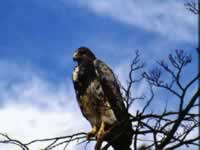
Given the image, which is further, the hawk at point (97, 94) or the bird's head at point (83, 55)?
the bird's head at point (83, 55)

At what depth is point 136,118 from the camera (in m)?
5.00

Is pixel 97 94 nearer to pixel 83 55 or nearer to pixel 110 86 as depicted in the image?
pixel 110 86

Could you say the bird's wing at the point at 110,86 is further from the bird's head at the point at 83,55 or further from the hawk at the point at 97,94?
the bird's head at the point at 83,55

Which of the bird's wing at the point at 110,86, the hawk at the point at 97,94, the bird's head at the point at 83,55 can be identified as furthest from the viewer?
the bird's head at the point at 83,55

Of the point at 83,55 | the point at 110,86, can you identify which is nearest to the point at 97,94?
the point at 110,86

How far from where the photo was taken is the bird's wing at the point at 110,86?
774 cm

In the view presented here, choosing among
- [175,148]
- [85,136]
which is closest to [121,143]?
[85,136]

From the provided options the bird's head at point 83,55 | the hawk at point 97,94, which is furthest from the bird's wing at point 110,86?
the bird's head at point 83,55

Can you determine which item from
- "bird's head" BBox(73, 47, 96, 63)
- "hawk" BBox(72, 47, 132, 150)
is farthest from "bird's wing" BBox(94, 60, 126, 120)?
"bird's head" BBox(73, 47, 96, 63)

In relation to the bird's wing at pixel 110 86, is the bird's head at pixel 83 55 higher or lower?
higher

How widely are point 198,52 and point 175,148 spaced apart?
0.91 meters

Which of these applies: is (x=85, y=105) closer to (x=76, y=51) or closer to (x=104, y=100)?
(x=104, y=100)

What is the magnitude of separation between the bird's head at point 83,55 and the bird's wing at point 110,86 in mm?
168

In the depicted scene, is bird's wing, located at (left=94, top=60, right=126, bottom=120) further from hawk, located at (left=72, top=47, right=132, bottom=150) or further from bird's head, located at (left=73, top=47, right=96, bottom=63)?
bird's head, located at (left=73, top=47, right=96, bottom=63)
